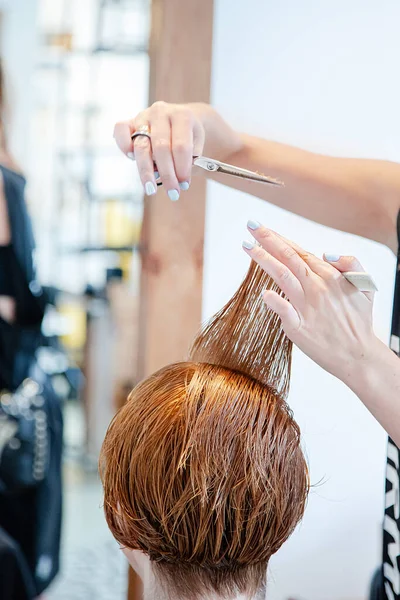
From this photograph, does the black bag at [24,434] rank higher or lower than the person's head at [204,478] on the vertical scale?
lower

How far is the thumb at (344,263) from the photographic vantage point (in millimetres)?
786

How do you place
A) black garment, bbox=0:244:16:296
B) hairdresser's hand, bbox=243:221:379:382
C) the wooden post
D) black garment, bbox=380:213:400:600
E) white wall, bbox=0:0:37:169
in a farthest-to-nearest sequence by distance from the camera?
white wall, bbox=0:0:37:169 → black garment, bbox=0:244:16:296 → the wooden post → black garment, bbox=380:213:400:600 → hairdresser's hand, bbox=243:221:379:382

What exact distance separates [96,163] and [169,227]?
2340 millimetres

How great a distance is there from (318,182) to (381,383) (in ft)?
1.47

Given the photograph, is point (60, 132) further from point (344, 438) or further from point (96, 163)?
point (344, 438)

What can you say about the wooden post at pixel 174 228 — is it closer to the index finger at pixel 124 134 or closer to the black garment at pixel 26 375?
the index finger at pixel 124 134

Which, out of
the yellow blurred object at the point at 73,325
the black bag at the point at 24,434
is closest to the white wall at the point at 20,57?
the yellow blurred object at the point at 73,325

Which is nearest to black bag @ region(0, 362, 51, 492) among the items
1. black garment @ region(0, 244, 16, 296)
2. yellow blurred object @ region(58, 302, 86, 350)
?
black garment @ region(0, 244, 16, 296)

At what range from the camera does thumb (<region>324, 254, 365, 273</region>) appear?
786 millimetres

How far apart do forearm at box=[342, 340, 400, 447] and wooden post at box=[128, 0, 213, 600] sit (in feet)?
1.58

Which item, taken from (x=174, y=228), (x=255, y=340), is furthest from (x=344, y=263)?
(x=174, y=228)

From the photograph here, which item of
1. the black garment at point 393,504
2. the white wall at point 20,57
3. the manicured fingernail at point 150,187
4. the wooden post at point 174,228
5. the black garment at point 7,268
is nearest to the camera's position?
the manicured fingernail at point 150,187

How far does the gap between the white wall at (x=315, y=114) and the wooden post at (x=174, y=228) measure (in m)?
0.02

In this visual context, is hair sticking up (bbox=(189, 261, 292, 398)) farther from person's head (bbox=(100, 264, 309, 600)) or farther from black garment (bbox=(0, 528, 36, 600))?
black garment (bbox=(0, 528, 36, 600))
